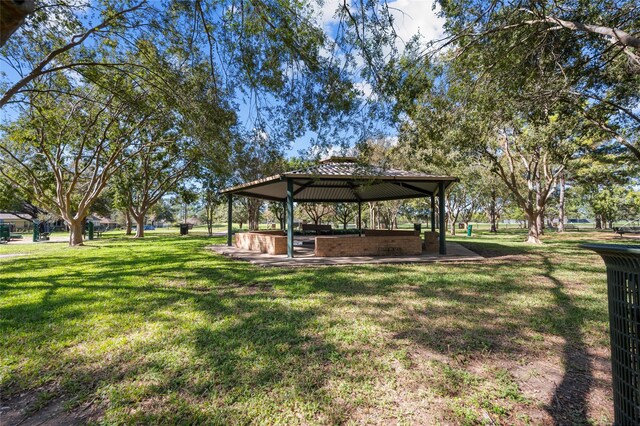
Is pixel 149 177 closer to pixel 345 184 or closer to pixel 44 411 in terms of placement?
pixel 345 184

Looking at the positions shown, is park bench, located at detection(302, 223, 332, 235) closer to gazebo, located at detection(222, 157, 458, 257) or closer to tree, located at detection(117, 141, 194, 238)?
gazebo, located at detection(222, 157, 458, 257)

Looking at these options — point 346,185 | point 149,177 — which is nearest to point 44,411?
point 346,185

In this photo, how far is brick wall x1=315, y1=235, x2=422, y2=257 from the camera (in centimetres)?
1106

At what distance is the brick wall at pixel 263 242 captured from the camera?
11852 mm

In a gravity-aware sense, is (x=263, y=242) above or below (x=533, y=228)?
below

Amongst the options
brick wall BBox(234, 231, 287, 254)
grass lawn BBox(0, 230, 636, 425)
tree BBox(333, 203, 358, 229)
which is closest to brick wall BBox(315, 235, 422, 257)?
brick wall BBox(234, 231, 287, 254)

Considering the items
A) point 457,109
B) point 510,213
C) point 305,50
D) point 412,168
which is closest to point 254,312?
point 305,50

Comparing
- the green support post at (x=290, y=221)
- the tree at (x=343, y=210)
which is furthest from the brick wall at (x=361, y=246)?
the tree at (x=343, y=210)

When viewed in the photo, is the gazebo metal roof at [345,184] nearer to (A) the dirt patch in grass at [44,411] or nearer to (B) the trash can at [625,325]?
(B) the trash can at [625,325]

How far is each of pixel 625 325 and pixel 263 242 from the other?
11.9 metres

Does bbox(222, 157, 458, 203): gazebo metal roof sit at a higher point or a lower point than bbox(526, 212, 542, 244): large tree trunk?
higher

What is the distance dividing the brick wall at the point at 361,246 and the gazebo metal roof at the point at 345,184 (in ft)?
7.19

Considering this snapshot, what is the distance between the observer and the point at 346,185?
622 inches

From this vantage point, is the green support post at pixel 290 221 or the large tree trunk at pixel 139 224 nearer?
the green support post at pixel 290 221
